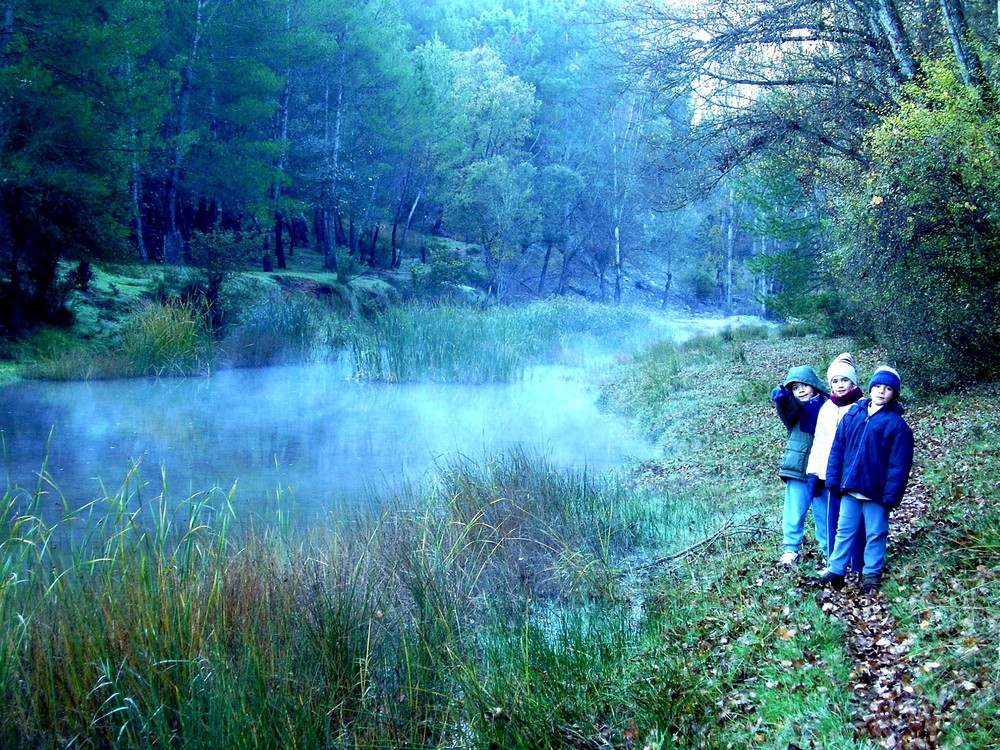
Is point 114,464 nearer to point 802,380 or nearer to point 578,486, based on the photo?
point 578,486

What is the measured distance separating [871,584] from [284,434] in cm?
933

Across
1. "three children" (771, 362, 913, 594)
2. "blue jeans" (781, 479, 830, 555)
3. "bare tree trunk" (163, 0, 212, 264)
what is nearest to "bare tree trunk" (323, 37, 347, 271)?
"bare tree trunk" (163, 0, 212, 264)

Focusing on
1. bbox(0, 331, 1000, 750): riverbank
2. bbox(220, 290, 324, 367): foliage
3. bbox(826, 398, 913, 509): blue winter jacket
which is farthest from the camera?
bbox(220, 290, 324, 367): foliage

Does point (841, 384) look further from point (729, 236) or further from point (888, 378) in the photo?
point (729, 236)

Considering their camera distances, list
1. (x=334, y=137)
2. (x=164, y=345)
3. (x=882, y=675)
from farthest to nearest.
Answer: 1. (x=334, y=137)
2. (x=164, y=345)
3. (x=882, y=675)

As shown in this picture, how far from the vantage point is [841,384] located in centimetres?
531

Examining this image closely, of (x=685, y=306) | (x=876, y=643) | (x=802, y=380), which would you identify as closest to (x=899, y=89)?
(x=802, y=380)

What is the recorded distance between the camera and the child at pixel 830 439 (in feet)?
17.4

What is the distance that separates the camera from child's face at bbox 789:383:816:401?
223 inches

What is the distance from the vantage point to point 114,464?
1008cm

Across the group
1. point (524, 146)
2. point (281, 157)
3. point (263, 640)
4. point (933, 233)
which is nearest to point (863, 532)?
point (263, 640)

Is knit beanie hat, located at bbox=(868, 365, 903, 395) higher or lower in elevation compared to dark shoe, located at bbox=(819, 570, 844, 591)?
higher

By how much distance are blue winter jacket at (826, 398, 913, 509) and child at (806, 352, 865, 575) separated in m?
0.21

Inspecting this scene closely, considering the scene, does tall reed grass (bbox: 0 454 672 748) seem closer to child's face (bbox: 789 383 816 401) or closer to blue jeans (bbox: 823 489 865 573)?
blue jeans (bbox: 823 489 865 573)
